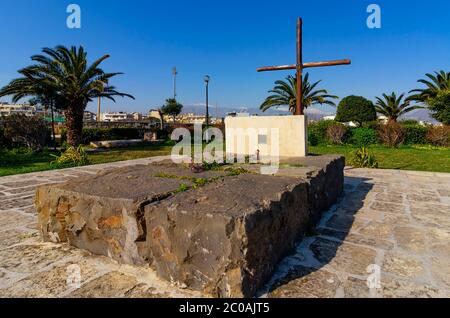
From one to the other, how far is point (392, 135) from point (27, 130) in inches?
744

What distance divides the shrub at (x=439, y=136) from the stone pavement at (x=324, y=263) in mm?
15182

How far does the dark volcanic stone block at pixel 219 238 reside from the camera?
79.1 inches

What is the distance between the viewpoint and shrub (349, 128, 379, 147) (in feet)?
57.7

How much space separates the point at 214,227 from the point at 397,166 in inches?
360

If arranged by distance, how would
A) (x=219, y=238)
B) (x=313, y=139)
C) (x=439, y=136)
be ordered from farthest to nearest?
(x=313, y=139) → (x=439, y=136) → (x=219, y=238)

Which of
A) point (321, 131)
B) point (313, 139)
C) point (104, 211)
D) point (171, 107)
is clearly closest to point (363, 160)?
point (104, 211)

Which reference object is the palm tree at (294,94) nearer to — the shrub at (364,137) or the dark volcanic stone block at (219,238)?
the shrub at (364,137)

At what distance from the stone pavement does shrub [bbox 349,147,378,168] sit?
16.1 ft

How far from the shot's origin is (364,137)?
1772cm

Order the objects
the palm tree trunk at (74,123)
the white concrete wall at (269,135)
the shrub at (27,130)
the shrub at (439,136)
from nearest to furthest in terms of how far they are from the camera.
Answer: the white concrete wall at (269,135) → the shrub at (27,130) → the palm tree trunk at (74,123) → the shrub at (439,136)

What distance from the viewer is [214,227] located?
2059mm

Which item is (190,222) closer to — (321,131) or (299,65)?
(299,65)

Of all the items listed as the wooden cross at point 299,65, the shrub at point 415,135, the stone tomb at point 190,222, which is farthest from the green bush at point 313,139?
the stone tomb at point 190,222
